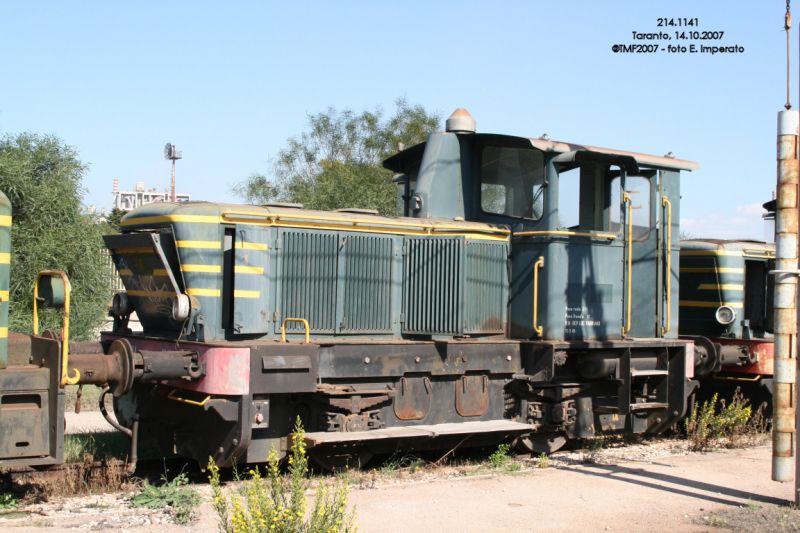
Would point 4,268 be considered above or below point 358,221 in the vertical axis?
below

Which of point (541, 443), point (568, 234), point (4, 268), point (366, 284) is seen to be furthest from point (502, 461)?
point (4, 268)

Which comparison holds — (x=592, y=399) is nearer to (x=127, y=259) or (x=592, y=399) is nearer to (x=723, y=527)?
(x=723, y=527)

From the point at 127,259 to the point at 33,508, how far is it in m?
2.85

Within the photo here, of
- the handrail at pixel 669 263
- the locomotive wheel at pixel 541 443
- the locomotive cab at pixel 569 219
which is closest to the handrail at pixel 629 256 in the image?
the locomotive cab at pixel 569 219

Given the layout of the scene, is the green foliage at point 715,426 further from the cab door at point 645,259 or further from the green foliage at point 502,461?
the green foliage at point 502,461

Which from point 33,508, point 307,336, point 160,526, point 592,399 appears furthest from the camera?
point 592,399

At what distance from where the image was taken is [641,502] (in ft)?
25.1

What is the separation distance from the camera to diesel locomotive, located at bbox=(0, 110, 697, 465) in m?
7.98

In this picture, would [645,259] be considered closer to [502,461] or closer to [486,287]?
[486,287]

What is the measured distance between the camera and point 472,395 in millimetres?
9688

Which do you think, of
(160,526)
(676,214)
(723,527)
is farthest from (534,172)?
(160,526)

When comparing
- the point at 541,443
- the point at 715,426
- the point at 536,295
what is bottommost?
the point at 541,443

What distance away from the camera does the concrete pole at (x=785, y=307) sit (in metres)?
7.55

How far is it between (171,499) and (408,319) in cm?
338
